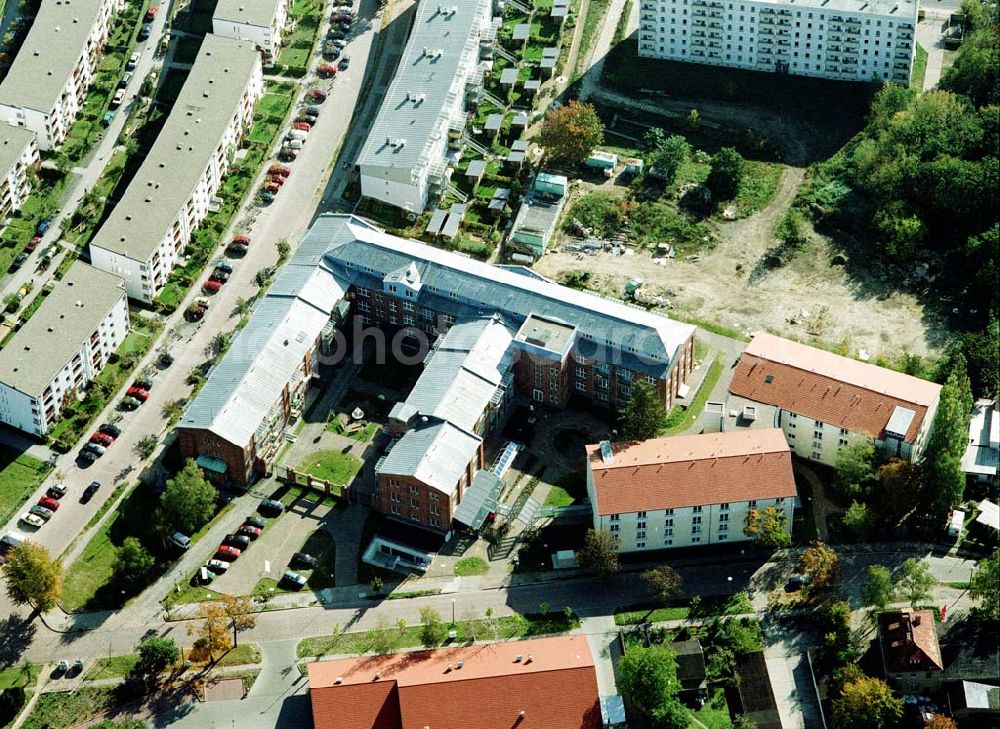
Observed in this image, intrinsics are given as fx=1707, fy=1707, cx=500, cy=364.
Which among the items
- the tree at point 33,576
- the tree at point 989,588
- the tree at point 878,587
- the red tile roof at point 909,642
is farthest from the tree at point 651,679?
the tree at point 33,576

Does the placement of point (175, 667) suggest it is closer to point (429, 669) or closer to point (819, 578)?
point (429, 669)

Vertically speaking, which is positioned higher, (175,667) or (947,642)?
(947,642)

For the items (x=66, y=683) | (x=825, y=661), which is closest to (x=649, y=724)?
(x=825, y=661)

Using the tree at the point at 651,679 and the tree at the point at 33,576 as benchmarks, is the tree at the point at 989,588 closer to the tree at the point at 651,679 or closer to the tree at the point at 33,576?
the tree at the point at 651,679

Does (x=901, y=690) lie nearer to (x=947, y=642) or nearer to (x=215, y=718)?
(x=947, y=642)

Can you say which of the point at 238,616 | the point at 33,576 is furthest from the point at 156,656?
the point at 33,576
